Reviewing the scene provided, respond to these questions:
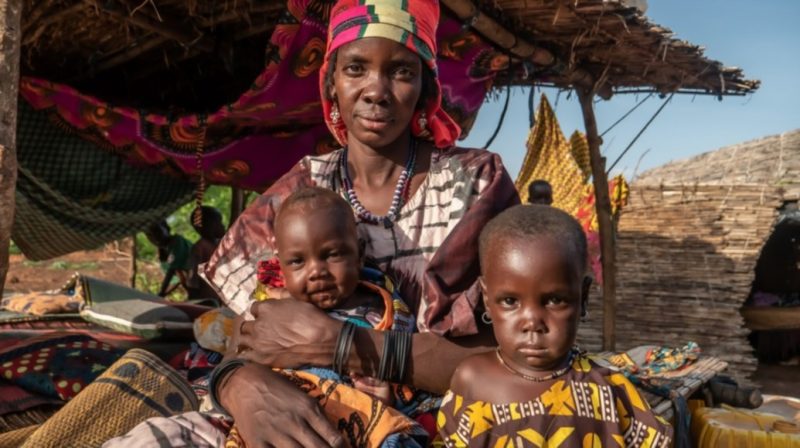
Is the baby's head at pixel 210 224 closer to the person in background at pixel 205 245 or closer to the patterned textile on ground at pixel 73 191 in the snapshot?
the person in background at pixel 205 245

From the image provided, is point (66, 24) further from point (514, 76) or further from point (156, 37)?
point (514, 76)

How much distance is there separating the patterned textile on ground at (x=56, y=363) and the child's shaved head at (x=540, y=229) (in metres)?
2.00

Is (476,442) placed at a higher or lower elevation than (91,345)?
higher

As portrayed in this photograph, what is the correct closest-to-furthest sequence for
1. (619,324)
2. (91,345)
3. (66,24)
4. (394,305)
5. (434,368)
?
(434,368) → (394,305) → (91,345) → (66,24) → (619,324)

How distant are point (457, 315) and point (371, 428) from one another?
0.45 meters

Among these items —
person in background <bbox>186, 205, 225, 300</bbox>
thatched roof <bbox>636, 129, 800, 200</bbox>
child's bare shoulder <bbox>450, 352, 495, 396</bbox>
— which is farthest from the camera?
thatched roof <bbox>636, 129, 800, 200</bbox>

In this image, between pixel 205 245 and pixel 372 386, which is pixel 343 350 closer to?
pixel 372 386

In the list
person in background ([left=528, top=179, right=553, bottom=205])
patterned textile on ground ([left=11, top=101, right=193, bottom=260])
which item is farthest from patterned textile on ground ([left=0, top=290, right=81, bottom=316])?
person in background ([left=528, top=179, right=553, bottom=205])

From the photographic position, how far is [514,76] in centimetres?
491

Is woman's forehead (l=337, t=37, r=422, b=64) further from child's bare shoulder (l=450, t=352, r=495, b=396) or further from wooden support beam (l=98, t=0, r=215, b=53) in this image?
wooden support beam (l=98, t=0, r=215, b=53)

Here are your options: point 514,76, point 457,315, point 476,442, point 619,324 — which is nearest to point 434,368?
point 457,315

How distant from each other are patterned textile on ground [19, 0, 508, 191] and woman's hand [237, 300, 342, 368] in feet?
6.43

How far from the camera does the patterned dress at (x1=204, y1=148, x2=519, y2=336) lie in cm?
207

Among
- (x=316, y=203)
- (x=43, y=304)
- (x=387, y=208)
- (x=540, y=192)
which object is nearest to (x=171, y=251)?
(x=43, y=304)
